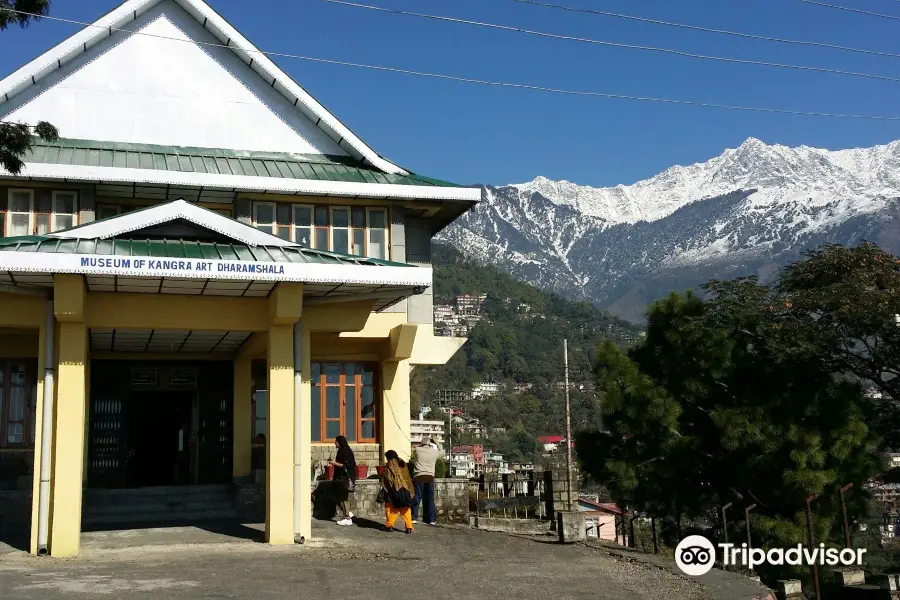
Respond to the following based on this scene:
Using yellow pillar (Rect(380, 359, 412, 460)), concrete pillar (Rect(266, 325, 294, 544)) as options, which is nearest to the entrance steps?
yellow pillar (Rect(380, 359, 412, 460))

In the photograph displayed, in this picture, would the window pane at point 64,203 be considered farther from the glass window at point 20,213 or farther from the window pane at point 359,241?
the window pane at point 359,241

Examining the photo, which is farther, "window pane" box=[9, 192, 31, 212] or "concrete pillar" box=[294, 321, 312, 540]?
"window pane" box=[9, 192, 31, 212]

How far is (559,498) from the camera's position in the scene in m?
17.6

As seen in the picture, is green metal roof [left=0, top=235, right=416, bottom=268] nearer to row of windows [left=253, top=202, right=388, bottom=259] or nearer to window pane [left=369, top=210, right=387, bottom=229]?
row of windows [left=253, top=202, right=388, bottom=259]

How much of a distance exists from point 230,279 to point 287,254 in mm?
1150

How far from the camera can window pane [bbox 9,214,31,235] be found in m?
17.9

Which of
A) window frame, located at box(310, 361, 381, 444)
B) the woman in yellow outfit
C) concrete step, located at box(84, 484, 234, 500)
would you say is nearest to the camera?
the woman in yellow outfit

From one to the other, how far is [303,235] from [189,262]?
6725 millimetres

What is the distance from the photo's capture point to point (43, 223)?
18016 mm

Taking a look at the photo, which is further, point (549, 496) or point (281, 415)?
point (549, 496)

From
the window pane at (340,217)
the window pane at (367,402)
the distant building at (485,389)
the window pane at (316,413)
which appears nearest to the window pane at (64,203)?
the window pane at (340,217)

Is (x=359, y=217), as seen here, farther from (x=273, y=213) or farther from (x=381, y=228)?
(x=273, y=213)

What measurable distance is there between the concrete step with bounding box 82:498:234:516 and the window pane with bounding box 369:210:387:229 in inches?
246

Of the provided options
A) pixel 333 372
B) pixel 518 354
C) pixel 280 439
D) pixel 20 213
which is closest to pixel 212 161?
pixel 20 213
